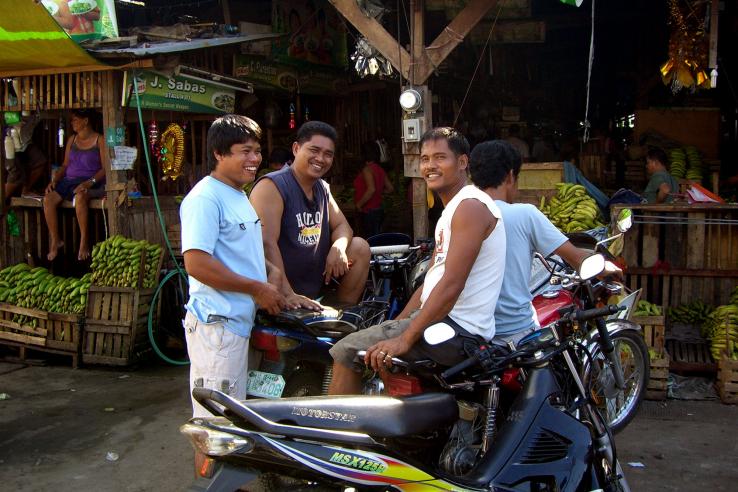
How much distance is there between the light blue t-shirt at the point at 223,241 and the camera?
346cm

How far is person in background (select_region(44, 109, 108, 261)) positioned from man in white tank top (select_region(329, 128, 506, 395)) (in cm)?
541

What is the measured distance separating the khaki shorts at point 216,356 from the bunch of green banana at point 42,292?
14.3 feet

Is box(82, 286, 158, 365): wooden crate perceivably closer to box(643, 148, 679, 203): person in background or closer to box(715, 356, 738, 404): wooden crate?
box(715, 356, 738, 404): wooden crate

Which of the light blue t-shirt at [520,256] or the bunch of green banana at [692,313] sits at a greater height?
the light blue t-shirt at [520,256]

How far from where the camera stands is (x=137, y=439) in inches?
209

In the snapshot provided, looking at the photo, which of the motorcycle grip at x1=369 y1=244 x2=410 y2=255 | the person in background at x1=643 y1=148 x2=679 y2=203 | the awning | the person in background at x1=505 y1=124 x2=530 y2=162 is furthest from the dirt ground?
the person in background at x1=505 y1=124 x2=530 y2=162

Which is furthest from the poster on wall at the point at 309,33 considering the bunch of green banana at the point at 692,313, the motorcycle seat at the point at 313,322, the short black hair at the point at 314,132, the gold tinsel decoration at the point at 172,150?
the motorcycle seat at the point at 313,322

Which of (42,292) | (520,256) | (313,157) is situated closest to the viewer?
(520,256)

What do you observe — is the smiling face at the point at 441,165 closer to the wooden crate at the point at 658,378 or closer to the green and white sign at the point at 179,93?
the wooden crate at the point at 658,378

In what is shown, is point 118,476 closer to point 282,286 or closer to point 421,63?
point 282,286

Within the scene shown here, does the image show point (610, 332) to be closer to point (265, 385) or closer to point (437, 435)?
point (437, 435)

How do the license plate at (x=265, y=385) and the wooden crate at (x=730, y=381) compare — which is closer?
the license plate at (x=265, y=385)

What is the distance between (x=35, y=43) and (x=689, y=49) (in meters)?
6.96

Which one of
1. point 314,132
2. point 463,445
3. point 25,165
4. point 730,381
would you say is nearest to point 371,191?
point 25,165
